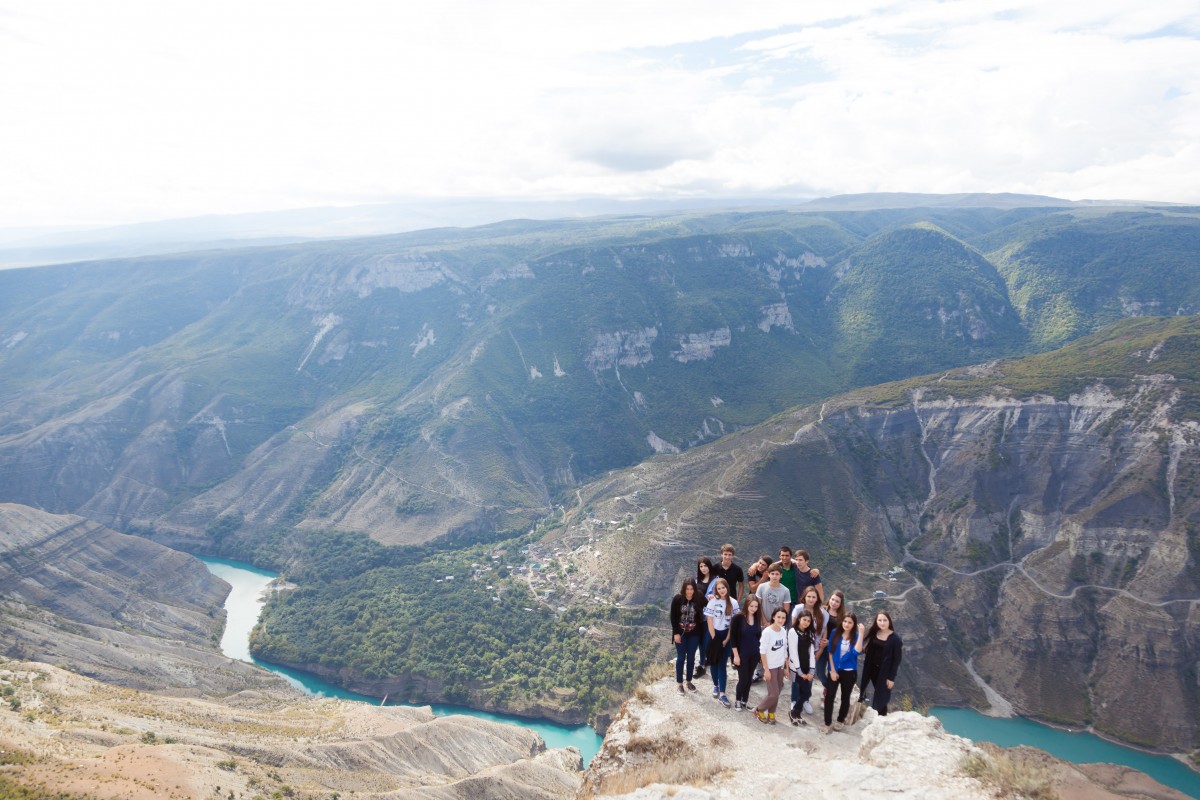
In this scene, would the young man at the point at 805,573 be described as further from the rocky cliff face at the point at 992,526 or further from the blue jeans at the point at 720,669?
the rocky cliff face at the point at 992,526

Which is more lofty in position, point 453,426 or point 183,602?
point 453,426

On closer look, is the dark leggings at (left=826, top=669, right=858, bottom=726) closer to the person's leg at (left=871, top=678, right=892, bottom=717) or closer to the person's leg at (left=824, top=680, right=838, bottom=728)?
the person's leg at (left=824, top=680, right=838, bottom=728)

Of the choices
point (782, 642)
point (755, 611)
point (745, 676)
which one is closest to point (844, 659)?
point (782, 642)

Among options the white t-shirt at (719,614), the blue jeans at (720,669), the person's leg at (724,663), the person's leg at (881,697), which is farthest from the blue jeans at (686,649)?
the person's leg at (881,697)

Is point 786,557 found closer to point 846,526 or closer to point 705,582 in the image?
point 705,582

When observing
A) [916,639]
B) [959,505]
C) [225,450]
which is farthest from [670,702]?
[225,450]

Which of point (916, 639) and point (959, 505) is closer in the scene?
point (916, 639)
